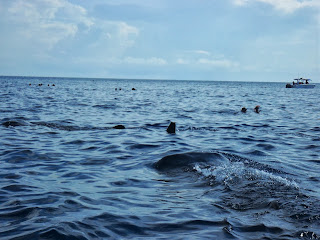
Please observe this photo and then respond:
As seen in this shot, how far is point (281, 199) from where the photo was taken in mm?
6539

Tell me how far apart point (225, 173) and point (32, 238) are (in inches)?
203

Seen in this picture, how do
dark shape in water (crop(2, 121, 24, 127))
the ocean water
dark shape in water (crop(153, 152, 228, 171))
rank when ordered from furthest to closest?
dark shape in water (crop(2, 121, 24, 127)) < dark shape in water (crop(153, 152, 228, 171)) < the ocean water

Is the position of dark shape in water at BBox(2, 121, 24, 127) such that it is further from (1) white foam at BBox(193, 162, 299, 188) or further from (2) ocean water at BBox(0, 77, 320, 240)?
(1) white foam at BBox(193, 162, 299, 188)

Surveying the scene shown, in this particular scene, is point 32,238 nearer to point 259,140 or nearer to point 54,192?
point 54,192

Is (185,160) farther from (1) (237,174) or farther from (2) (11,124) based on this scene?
(2) (11,124)

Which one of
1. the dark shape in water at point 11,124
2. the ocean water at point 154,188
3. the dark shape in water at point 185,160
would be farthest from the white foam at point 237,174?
the dark shape in water at point 11,124

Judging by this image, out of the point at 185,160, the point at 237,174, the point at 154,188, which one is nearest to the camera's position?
the point at 154,188

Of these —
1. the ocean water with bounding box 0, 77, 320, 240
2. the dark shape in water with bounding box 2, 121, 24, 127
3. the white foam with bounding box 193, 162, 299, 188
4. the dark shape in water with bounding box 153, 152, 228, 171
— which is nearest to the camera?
the ocean water with bounding box 0, 77, 320, 240

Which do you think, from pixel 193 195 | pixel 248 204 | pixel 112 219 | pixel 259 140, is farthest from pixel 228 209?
pixel 259 140

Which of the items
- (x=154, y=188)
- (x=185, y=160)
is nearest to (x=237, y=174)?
(x=185, y=160)

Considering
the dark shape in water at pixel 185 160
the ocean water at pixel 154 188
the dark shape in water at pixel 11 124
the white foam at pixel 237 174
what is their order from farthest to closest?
Result: the dark shape in water at pixel 11 124
the dark shape in water at pixel 185 160
the white foam at pixel 237 174
the ocean water at pixel 154 188

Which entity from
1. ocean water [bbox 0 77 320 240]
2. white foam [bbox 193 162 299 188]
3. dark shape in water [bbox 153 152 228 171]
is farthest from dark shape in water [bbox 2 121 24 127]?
white foam [bbox 193 162 299 188]

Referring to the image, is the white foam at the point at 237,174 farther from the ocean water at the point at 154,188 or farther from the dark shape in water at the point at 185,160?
the dark shape in water at the point at 185,160

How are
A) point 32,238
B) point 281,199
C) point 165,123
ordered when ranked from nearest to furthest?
point 32,238 < point 281,199 < point 165,123
